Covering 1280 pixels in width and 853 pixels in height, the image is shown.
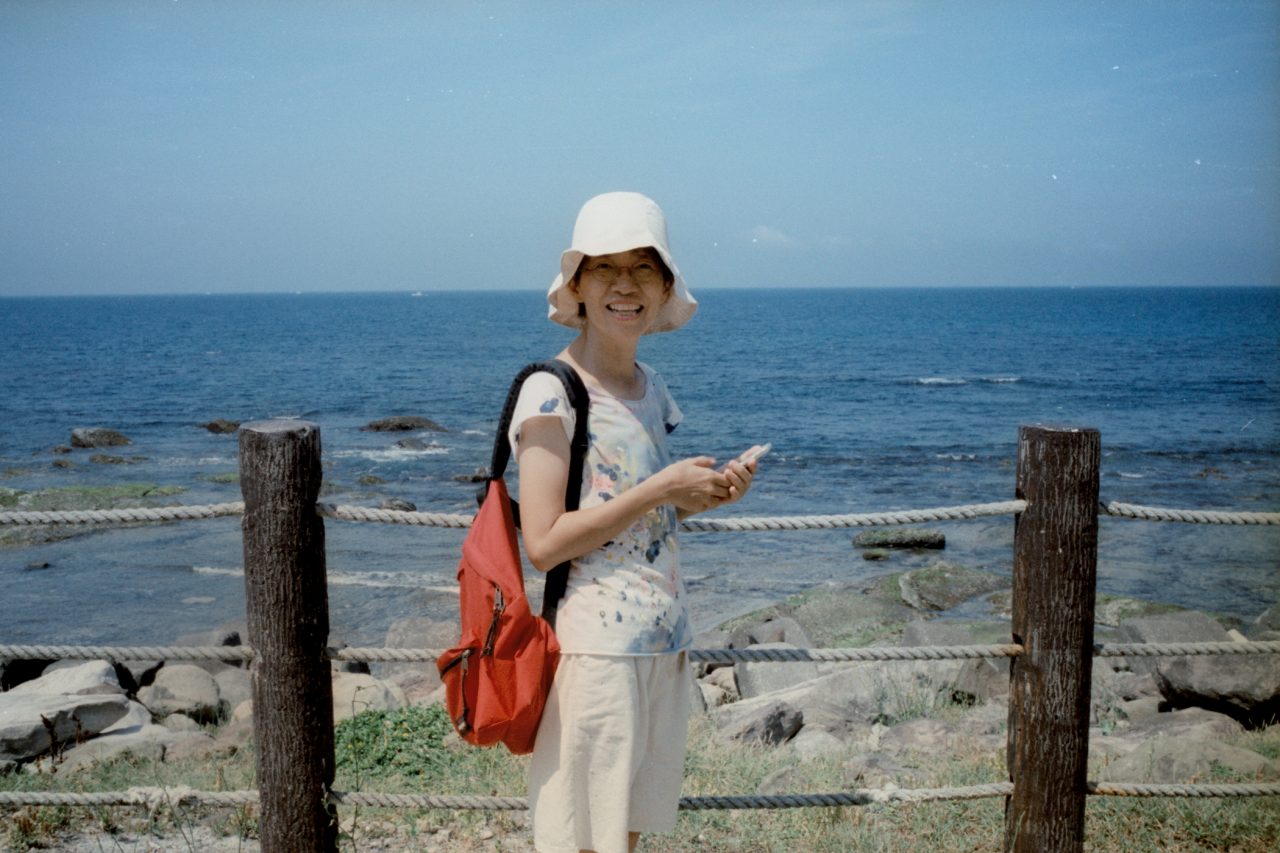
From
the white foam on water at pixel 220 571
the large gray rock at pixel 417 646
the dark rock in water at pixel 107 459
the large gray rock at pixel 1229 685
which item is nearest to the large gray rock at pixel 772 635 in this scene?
the large gray rock at pixel 417 646

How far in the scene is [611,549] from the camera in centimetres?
247

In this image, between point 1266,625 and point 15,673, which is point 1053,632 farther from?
point 1266,625

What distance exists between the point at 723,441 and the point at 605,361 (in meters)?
27.2

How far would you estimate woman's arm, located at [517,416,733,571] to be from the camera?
2316 millimetres

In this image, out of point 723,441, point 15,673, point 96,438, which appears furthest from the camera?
point 723,441

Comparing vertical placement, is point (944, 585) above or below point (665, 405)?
below

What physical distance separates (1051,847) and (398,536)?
13.9m

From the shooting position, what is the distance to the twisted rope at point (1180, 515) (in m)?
3.09

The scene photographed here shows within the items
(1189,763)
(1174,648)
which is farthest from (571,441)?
(1189,763)

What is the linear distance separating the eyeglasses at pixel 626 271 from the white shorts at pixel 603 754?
859mm

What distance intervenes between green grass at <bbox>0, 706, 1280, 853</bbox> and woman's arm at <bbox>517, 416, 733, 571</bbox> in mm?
1416

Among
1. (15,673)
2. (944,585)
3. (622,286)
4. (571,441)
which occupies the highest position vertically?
(622,286)

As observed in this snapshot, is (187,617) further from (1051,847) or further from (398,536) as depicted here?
(1051,847)

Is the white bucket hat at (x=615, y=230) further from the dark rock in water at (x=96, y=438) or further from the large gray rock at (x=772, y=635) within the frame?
the dark rock in water at (x=96, y=438)
